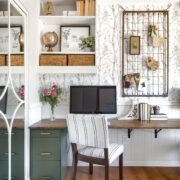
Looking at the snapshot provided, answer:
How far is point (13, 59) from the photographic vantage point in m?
2.24

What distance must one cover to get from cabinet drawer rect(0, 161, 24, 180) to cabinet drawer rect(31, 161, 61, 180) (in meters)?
0.17

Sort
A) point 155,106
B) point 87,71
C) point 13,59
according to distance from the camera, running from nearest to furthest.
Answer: point 13,59
point 87,71
point 155,106

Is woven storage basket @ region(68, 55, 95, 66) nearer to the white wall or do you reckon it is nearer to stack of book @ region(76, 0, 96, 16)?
the white wall

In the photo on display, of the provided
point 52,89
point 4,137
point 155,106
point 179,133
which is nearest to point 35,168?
point 4,137

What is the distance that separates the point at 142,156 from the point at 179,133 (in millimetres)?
608

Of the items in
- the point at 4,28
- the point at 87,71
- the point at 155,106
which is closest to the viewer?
the point at 4,28

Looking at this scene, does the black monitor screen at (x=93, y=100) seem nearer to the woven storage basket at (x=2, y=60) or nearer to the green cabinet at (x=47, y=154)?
the green cabinet at (x=47, y=154)

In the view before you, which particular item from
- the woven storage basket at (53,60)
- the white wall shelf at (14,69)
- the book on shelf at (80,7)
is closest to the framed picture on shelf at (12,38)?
the white wall shelf at (14,69)

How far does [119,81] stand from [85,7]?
1.08m

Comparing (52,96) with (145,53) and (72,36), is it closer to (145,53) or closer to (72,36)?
(72,36)

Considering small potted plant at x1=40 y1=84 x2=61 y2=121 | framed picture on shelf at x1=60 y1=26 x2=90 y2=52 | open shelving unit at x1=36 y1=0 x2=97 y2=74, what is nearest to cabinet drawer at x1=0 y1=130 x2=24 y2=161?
small potted plant at x1=40 y1=84 x2=61 y2=121

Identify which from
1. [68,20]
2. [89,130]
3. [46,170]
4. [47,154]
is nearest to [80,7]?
[68,20]

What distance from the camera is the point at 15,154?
91.3 inches

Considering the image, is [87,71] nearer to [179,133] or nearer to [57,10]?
[57,10]
